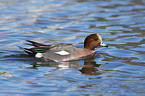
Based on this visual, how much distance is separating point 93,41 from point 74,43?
62.7 inches

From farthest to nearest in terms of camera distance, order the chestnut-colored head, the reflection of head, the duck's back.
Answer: the chestnut-colored head, the duck's back, the reflection of head

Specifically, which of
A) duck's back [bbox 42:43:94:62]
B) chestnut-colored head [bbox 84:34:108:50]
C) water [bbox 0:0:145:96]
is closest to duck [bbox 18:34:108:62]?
duck's back [bbox 42:43:94:62]

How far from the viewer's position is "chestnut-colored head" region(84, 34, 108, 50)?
35.8 ft

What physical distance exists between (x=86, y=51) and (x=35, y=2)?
7.91 metres

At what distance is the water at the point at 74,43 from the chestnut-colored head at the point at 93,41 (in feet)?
1.14

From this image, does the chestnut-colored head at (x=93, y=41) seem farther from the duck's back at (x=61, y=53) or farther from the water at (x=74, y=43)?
the duck's back at (x=61, y=53)

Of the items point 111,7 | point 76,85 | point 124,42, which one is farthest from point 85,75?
point 111,7

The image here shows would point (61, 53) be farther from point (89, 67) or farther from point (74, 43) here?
point (74, 43)

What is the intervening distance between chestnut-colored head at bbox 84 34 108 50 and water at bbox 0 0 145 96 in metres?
0.35

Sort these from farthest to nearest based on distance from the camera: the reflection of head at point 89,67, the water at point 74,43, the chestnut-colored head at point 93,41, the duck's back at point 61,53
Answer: the chestnut-colored head at point 93,41
the duck's back at point 61,53
the reflection of head at point 89,67
the water at point 74,43

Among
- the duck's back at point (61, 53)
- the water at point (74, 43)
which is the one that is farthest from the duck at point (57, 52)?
the water at point (74, 43)

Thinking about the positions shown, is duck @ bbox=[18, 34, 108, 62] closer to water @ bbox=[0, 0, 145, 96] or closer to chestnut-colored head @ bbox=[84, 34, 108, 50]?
water @ bbox=[0, 0, 145, 96]

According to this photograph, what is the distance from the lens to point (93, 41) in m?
10.9

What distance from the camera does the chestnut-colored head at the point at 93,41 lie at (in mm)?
10909
